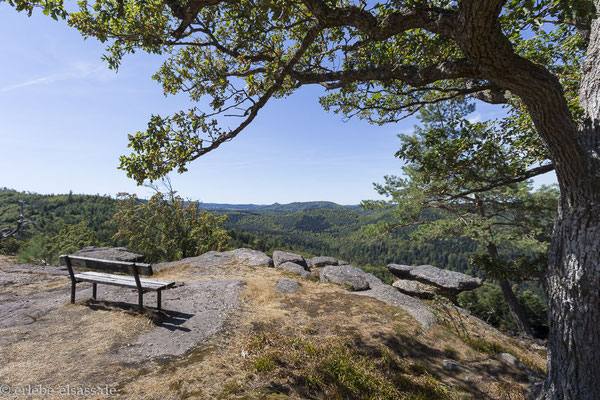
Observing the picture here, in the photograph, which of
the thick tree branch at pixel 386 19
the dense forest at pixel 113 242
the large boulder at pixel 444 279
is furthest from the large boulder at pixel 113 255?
the large boulder at pixel 444 279

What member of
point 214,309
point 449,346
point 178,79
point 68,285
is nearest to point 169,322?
point 214,309

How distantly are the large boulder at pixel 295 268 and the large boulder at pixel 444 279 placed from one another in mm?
6389

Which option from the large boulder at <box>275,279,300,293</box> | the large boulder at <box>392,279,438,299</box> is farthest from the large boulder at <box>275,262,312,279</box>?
the large boulder at <box>392,279,438,299</box>

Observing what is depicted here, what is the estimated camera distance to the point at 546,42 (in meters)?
5.82

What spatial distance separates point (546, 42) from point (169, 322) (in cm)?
1105

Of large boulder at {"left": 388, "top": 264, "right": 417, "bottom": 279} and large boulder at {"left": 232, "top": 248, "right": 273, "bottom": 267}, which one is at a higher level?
large boulder at {"left": 232, "top": 248, "right": 273, "bottom": 267}

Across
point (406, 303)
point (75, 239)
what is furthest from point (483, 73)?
point (75, 239)

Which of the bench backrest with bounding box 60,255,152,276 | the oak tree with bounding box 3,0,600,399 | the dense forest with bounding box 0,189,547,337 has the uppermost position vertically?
the oak tree with bounding box 3,0,600,399

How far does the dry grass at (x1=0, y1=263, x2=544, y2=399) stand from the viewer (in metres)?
3.79

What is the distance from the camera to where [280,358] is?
4.62 meters

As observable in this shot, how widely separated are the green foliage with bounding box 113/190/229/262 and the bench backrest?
14441 millimetres

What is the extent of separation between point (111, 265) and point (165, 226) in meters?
17.7

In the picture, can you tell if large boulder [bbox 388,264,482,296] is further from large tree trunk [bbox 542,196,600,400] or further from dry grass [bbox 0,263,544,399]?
large tree trunk [bbox 542,196,600,400]

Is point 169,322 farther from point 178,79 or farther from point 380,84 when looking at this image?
point 380,84
